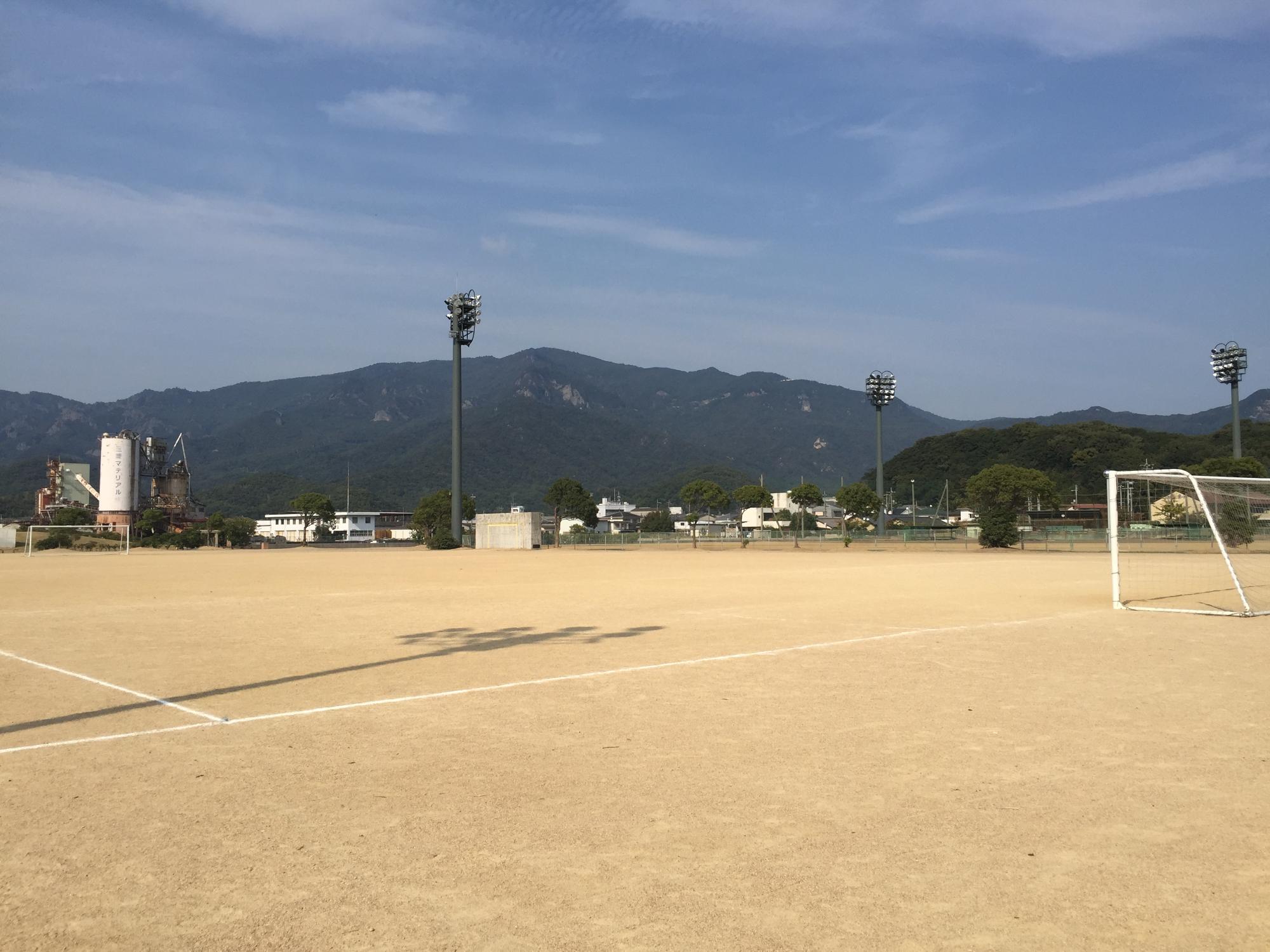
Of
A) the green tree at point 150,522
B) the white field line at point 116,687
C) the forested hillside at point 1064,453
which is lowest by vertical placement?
the white field line at point 116,687

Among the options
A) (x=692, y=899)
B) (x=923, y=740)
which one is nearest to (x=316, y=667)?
(x=923, y=740)

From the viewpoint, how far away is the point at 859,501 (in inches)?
2977

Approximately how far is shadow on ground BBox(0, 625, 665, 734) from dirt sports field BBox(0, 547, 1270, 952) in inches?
3.5

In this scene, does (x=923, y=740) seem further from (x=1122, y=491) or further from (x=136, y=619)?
(x=1122, y=491)

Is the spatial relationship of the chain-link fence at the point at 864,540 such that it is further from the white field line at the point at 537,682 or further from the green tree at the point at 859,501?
the white field line at the point at 537,682

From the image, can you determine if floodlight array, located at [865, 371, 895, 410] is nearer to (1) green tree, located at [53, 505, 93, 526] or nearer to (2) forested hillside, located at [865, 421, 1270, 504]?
(2) forested hillside, located at [865, 421, 1270, 504]

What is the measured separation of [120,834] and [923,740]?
5.10 meters

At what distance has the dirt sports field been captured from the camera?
→ 3.81 metres

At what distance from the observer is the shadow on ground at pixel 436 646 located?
8.13 meters

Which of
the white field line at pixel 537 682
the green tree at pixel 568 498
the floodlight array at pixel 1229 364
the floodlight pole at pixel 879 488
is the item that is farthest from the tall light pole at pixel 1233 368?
the white field line at pixel 537 682

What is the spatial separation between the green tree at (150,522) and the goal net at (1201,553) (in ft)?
339

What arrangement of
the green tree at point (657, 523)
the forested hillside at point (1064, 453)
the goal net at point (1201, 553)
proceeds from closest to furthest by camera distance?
the goal net at point (1201, 553)
the forested hillside at point (1064, 453)
the green tree at point (657, 523)

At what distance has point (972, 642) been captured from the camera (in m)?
12.8

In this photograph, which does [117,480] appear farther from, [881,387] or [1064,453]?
[1064,453]
